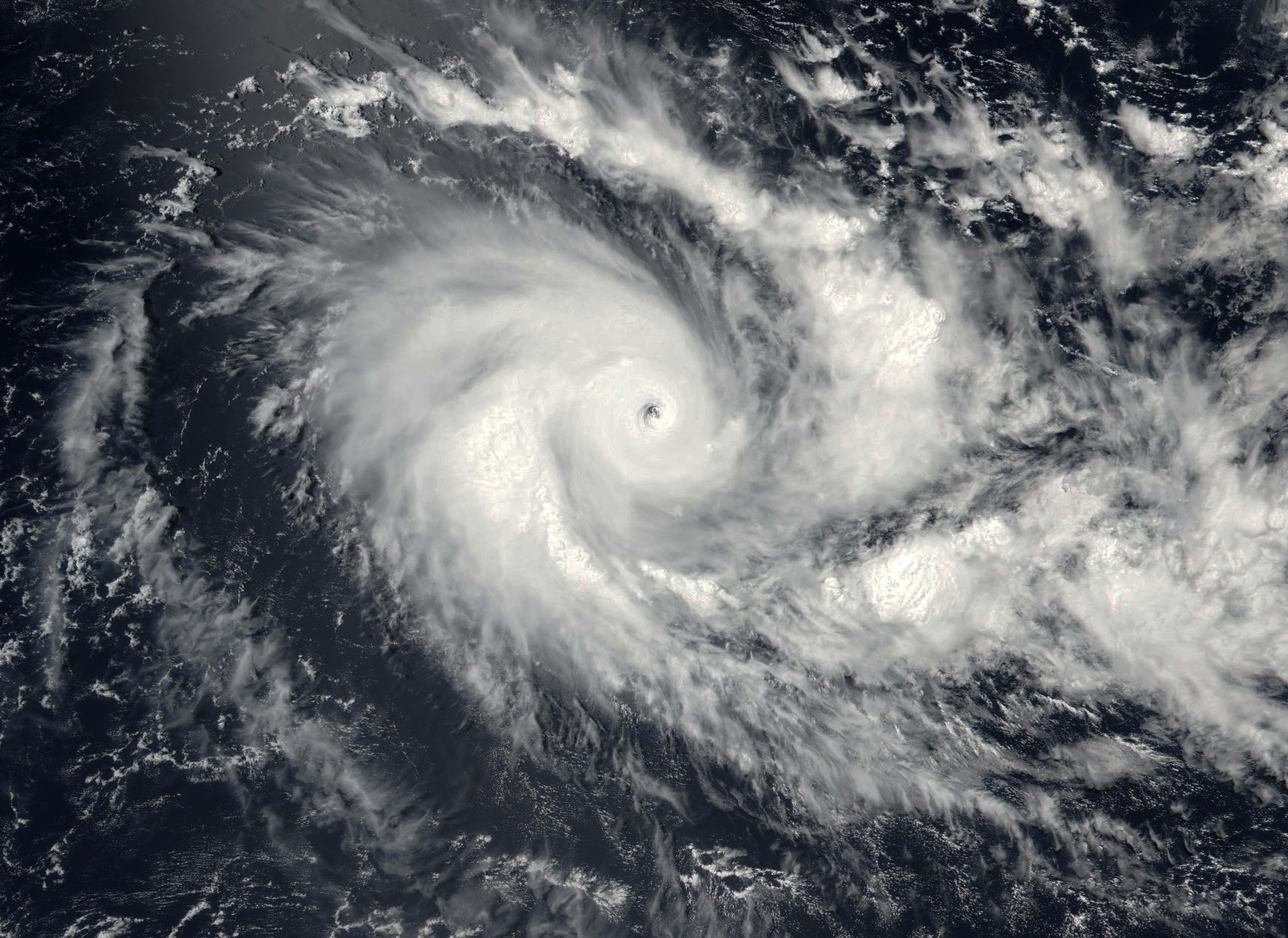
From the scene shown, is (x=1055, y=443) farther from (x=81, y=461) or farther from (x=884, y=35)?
(x=81, y=461)

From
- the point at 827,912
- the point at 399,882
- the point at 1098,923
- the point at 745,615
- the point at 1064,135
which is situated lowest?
the point at 399,882

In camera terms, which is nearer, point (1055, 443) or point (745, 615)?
point (1055, 443)

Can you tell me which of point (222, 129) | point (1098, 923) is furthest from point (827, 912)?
point (222, 129)

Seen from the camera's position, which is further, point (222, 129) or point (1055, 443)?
point (222, 129)

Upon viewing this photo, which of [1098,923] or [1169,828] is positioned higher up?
[1169,828]

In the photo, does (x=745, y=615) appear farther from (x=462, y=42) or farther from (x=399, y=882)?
(x=462, y=42)

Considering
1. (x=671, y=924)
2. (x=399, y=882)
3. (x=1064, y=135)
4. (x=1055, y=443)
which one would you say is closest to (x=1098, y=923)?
(x=671, y=924)
